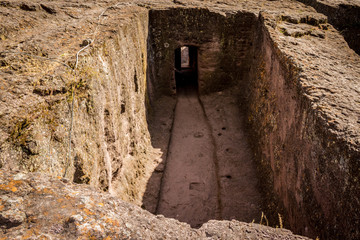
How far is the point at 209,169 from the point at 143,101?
8.03 ft

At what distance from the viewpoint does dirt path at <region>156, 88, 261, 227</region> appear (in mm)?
5426

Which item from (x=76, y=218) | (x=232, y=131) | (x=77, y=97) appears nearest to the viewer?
(x=76, y=218)

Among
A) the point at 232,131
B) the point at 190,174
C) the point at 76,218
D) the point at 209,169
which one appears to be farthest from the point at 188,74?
the point at 76,218

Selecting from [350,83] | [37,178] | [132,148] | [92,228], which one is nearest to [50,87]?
[37,178]

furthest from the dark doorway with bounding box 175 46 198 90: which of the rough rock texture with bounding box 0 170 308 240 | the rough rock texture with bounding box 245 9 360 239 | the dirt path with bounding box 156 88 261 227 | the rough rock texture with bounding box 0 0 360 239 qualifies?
the rough rock texture with bounding box 0 170 308 240

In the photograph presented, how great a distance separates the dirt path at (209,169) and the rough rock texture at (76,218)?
9.70ft

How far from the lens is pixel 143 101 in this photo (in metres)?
7.11

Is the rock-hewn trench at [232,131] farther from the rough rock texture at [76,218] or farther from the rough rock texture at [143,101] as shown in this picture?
the rough rock texture at [76,218]

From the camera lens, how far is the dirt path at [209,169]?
5426 mm

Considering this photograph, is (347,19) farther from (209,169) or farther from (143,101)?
(143,101)

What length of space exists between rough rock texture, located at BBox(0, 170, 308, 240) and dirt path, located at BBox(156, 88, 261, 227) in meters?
2.96

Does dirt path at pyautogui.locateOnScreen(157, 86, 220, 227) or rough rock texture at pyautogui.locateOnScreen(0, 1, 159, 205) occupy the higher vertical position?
rough rock texture at pyautogui.locateOnScreen(0, 1, 159, 205)

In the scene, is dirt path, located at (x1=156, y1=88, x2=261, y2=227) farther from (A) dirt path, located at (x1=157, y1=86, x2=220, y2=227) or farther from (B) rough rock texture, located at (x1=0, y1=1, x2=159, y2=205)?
(B) rough rock texture, located at (x1=0, y1=1, x2=159, y2=205)

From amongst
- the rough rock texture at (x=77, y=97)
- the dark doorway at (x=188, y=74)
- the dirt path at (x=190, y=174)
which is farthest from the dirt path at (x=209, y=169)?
the dark doorway at (x=188, y=74)
